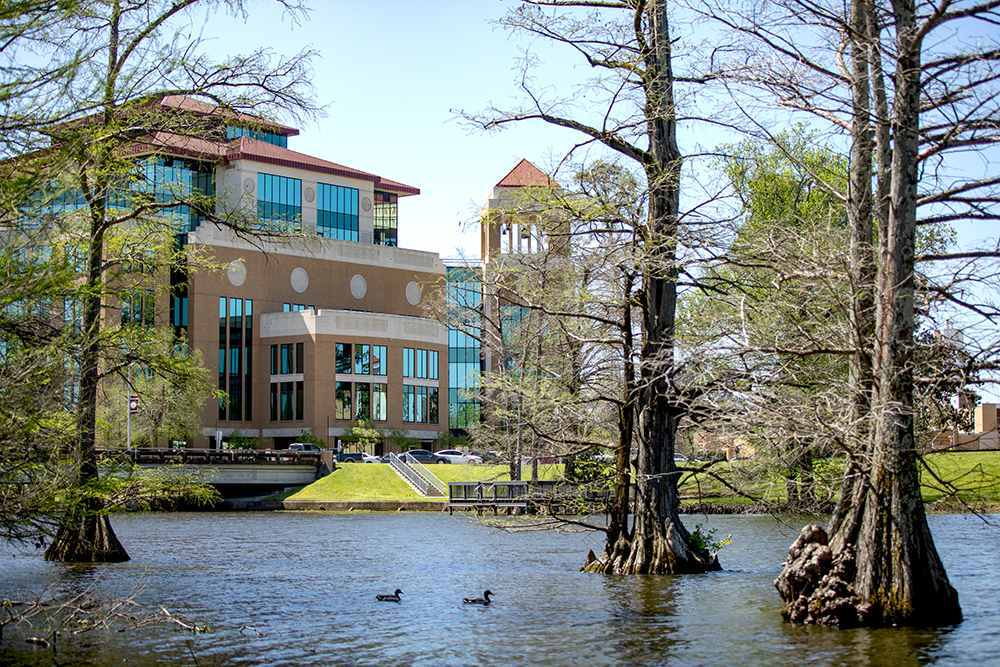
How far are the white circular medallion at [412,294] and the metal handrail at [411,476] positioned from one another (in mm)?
31986

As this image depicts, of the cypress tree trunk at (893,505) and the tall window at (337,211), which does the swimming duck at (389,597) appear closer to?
the cypress tree trunk at (893,505)

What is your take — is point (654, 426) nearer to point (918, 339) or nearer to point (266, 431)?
point (918, 339)

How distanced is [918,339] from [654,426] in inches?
233

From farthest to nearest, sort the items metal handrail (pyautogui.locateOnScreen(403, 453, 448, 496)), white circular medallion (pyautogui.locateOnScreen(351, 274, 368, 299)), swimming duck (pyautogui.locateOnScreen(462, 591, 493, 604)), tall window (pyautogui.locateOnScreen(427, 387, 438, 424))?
white circular medallion (pyautogui.locateOnScreen(351, 274, 368, 299)) → tall window (pyautogui.locateOnScreen(427, 387, 438, 424)) → metal handrail (pyautogui.locateOnScreen(403, 453, 448, 496)) → swimming duck (pyautogui.locateOnScreen(462, 591, 493, 604))

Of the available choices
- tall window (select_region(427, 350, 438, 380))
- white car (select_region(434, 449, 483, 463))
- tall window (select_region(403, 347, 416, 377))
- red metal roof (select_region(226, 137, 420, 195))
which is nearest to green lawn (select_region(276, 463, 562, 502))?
white car (select_region(434, 449, 483, 463))

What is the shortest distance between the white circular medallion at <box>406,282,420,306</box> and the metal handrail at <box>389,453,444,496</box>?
105 ft

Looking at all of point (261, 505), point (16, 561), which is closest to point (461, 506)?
point (261, 505)

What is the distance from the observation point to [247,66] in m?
20.0

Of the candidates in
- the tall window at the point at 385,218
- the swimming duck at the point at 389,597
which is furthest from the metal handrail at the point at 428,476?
the tall window at the point at 385,218

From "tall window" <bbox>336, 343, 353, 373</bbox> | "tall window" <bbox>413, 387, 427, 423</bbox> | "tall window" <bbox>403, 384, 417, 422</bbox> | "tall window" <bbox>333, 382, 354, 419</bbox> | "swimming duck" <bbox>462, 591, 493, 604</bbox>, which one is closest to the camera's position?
→ "swimming duck" <bbox>462, 591, 493, 604</bbox>

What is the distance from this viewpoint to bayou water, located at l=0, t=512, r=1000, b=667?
41.2 ft

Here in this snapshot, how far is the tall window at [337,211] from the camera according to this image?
95.2 m

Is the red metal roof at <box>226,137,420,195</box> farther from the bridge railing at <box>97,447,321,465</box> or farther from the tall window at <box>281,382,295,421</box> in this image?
the bridge railing at <box>97,447,321,465</box>

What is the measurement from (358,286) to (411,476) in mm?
36597
